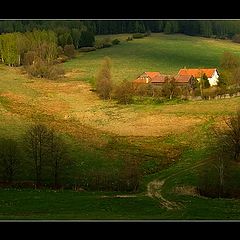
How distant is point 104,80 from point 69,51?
1208 millimetres

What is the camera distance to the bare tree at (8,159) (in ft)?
36.9

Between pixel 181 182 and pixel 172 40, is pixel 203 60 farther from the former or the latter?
pixel 181 182

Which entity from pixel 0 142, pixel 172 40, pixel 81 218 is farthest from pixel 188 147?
pixel 0 142

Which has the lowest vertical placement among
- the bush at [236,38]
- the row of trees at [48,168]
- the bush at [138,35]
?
the row of trees at [48,168]

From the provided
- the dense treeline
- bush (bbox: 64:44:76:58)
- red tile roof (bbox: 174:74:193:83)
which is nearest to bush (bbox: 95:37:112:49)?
the dense treeline

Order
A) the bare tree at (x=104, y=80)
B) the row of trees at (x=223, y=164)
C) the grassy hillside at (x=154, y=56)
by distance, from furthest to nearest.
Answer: the bare tree at (x=104, y=80) → the grassy hillside at (x=154, y=56) → the row of trees at (x=223, y=164)

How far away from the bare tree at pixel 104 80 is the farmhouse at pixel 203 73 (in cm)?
183

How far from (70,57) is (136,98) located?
2.02 m

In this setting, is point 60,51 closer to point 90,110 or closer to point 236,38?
point 90,110

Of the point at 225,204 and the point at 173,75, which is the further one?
the point at 173,75

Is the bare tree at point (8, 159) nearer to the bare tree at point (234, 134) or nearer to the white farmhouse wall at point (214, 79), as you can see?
the white farmhouse wall at point (214, 79)

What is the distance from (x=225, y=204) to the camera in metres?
10.2

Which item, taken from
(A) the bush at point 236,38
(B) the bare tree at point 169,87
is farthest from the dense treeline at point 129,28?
(B) the bare tree at point 169,87

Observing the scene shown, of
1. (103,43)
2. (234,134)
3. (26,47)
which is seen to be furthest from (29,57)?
(234,134)
